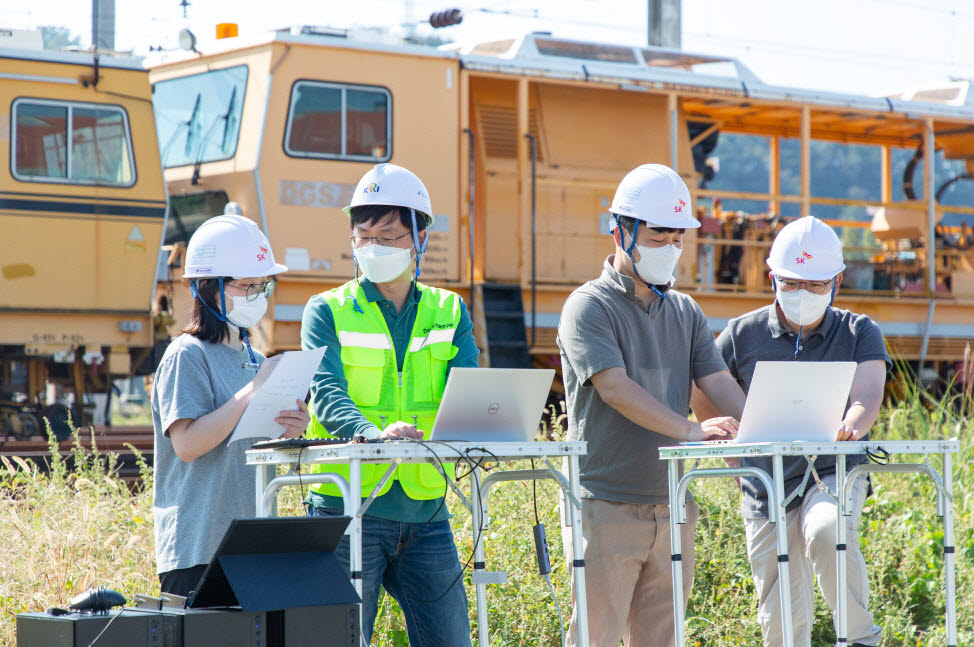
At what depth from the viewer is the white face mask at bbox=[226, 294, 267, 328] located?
165 inches

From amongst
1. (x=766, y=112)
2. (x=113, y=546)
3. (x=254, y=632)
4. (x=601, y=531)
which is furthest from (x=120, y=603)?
(x=766, y=112)

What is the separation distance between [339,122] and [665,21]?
6528mm

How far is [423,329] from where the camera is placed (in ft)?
13.8

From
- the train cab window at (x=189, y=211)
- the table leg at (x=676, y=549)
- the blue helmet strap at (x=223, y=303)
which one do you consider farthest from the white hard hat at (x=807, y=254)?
the train cab window at (x=189, y=211)

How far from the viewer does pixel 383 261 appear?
420 centimetres

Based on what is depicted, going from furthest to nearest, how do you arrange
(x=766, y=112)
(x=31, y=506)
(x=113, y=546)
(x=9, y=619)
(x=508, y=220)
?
1. (x=766, y=112)
2. (x=508, y=220)
3. (x=31, y=506)
4. (x=113, y=546)
5. (x=9, y=619)

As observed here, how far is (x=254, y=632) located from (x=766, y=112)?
1258cm

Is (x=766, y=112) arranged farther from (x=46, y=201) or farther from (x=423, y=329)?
(x=423, y=329)

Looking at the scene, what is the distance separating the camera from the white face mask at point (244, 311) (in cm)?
419

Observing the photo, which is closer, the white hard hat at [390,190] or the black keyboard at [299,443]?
the black keyboard at [299,443]

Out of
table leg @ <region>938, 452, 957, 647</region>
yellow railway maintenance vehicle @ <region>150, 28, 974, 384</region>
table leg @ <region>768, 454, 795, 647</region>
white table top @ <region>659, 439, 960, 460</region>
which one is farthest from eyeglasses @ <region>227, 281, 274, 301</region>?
yellow railway maintenance vehicle @ <region>150, 28, 974, 384</region>

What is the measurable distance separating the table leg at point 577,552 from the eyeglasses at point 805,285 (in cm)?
167

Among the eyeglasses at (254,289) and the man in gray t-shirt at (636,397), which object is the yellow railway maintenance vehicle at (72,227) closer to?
the eyeglasses at (254,289)

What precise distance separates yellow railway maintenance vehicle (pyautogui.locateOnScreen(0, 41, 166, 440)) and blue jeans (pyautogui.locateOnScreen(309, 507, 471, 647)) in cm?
874
